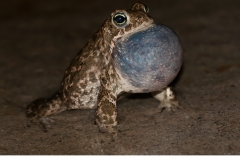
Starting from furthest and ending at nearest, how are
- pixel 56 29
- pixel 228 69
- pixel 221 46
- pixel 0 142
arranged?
1. pixel 56 29
2. pixel 221 46
3. pixel 228 69
4. pixel 0 142

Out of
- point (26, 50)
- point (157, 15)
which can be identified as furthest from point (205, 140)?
point (157, 15)

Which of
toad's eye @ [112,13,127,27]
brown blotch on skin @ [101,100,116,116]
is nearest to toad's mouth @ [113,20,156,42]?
toad's eye @ [112,13,127,27]

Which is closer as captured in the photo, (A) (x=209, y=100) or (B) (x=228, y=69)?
(A) (x=209, y=100)

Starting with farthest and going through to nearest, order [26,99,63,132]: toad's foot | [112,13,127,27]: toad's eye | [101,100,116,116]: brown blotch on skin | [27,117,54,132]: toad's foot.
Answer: [26,99,63,132]: toad's foot
[27,117,54,132]: toad's foot
[101,100,116,116]: brown blotch on skin
[112,13,127,27]: toad's eye

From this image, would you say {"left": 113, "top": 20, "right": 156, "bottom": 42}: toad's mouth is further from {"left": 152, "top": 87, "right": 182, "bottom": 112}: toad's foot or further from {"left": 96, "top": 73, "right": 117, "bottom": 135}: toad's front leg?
{"left": 152, "top": 87, "right": 182, "bottom": 112}: toad's foot

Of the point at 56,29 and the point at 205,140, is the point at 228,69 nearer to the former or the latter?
the point at 205,140

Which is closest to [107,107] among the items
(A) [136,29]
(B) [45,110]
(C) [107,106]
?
(C) [107,106]
